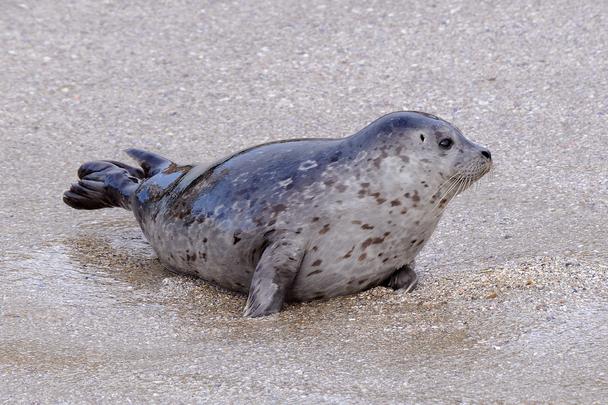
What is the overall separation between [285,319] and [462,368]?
79cm

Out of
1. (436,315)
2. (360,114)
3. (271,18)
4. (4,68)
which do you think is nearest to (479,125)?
(360,114)

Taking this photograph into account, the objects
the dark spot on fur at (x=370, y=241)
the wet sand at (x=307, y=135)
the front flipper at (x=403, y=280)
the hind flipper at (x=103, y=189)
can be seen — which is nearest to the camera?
the wet sand at (x=307, y=135)

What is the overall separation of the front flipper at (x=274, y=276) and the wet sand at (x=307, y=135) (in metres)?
0.08

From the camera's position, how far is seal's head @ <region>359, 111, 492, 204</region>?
4.60m

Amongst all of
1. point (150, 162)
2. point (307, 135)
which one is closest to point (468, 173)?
point (150, 162)

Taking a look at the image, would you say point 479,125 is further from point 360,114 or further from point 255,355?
point 255,355

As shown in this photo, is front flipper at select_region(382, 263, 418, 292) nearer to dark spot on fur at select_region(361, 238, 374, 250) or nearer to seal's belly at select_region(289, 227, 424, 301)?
seal's belly at select_region(289, 227, 424, 301)

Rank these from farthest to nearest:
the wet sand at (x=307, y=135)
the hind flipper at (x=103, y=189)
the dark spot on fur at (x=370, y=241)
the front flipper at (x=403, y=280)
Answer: the hind flipper at (x=103, y=189) → the front flipper at (x=403, y=280) → the dark spot on fur at (x=370, y=241) → the wet sand at (x=307, y=135)

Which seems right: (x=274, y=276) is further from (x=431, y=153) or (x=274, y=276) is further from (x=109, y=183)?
(x=109, y=183)

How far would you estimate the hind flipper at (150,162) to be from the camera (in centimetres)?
556

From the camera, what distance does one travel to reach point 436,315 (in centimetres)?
445

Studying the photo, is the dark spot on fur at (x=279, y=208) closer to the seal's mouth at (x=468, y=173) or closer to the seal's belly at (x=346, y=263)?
the seal's belly at (x=346, y=263)

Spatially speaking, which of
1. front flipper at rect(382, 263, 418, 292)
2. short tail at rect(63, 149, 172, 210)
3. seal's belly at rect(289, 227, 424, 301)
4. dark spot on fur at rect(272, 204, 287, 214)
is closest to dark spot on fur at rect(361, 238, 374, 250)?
seal's belly at rect(289, 227, 424, 301)

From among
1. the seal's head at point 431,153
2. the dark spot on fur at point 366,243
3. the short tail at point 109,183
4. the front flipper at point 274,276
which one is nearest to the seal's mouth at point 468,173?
the seal's head at point 431,153
